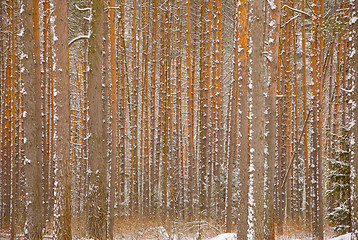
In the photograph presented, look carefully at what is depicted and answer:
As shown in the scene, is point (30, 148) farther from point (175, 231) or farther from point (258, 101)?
point (175, 231)

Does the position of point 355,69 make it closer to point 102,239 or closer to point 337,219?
point 337,219

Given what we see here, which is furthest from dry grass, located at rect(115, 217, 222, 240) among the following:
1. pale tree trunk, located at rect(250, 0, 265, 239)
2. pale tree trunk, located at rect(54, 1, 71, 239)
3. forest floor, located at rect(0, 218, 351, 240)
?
pale tree trunk, located at rect(250, 0, 265, 239)

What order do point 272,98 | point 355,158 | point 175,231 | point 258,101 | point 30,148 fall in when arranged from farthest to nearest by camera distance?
point 175,231, point 272,98, point 30,148, point 355,158, point 258,101

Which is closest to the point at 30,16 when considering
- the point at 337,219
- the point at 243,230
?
the point at 243,230

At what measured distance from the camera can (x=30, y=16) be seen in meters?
8.38

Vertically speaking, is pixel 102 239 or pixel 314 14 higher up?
pixel 314 14

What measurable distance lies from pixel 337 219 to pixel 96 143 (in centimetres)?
680

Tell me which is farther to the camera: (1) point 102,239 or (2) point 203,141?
(2) point 203,141

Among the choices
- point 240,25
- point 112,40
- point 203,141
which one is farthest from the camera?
point 203,141

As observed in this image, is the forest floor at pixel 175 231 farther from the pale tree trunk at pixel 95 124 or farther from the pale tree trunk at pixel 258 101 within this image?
the pale tree trunk at pixel 258 101

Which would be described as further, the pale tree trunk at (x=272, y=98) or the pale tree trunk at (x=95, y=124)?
the pale tree trunk at (x=272, y=98)

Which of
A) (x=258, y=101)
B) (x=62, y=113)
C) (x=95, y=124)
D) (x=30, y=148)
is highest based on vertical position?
(x=258, y=101)

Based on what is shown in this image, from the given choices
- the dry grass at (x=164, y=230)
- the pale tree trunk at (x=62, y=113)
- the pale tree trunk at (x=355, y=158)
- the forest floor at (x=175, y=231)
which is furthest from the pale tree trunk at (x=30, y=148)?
the pale tree trunk at (x=355, y=158)

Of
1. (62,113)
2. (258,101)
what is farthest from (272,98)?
(62,113)
